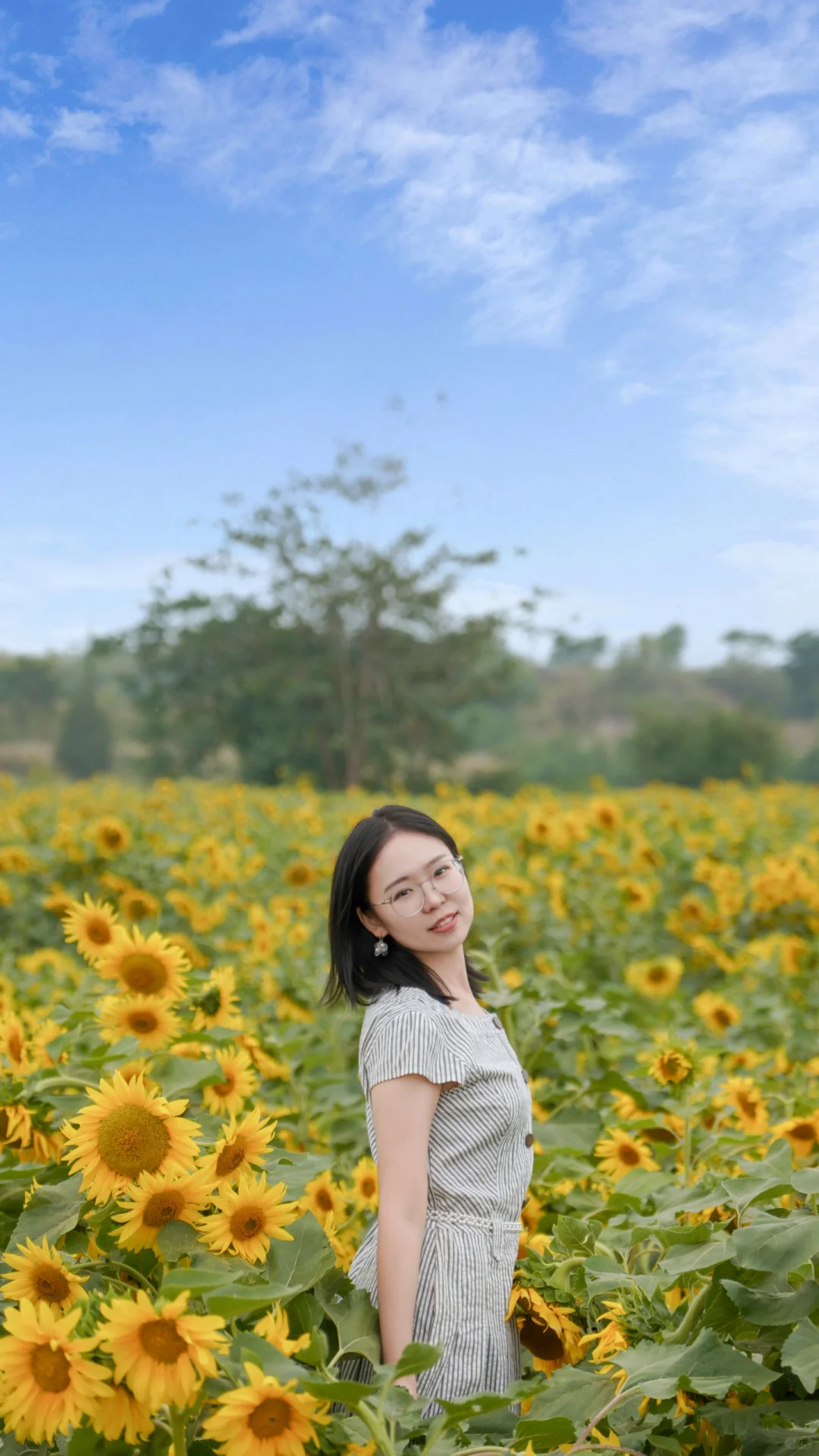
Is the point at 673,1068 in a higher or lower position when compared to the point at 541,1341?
higher

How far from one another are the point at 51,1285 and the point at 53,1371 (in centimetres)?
Answer: 19

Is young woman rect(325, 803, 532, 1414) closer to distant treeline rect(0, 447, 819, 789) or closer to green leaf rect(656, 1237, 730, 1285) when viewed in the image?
green leaf rect(656, 1237, 730, 1285)

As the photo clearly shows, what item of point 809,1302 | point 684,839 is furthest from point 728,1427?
point 684,839

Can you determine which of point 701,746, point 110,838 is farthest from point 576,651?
point 110,838

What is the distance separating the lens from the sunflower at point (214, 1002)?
2209mm

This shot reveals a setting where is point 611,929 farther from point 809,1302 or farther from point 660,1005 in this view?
point 809,1302

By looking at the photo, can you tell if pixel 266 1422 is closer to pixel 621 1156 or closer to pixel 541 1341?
pixel 541 1341

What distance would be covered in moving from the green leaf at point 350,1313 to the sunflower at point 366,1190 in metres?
0.73

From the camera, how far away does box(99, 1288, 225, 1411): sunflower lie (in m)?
1.05

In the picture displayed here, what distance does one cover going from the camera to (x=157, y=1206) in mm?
1320

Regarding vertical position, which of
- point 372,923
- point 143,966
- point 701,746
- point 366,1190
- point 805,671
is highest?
point 805,671

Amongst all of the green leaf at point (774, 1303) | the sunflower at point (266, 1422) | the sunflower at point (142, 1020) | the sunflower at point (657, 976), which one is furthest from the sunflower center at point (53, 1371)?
the sunflower at point (657, 976)

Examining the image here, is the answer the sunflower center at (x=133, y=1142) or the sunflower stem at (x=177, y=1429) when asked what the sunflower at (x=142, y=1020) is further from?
the sunflower stem at (x=177, y=1429)

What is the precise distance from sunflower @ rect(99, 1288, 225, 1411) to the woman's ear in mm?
898
